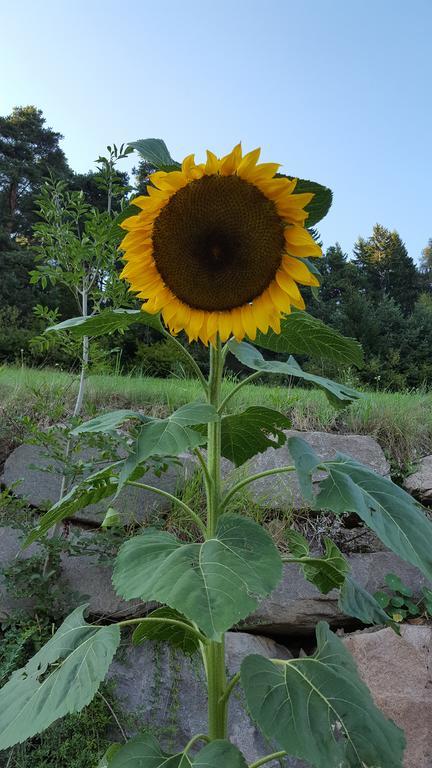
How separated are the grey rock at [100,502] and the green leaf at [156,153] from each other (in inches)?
75.7

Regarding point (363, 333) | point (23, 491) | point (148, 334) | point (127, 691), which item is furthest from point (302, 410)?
point (363, 333)

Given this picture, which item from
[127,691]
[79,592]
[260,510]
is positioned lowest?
[127,691]

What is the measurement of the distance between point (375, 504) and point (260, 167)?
0.74 metres

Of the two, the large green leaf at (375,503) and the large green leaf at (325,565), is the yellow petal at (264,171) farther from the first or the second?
the large green leaf at (325,565)

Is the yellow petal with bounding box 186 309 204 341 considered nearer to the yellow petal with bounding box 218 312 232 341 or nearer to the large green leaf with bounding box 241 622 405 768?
the yellow petal with bounding box 218 312 232 341

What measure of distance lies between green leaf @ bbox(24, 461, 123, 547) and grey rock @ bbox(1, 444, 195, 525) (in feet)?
5.12

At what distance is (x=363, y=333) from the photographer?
54.9ft

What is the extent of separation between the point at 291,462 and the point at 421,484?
93 cm

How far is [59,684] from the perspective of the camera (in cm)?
111

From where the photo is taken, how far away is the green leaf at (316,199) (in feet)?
3.97

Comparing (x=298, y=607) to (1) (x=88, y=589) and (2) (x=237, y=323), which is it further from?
(2) (x=237, y=323)

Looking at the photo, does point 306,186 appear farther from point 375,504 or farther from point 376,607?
point 376,607

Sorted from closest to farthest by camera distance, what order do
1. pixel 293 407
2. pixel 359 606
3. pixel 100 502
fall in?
pixel 359 606 < pixel 100 502 < pixel 293 407

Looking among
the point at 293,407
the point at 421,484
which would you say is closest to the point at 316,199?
the point at 421,484
